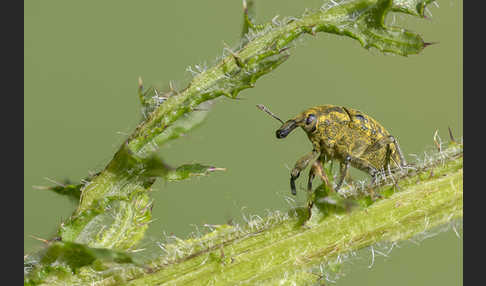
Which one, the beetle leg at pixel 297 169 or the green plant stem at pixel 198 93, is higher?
the green plant stem at pixel 198 93

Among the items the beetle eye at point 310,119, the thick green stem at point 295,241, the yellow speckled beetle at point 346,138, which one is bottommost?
the thick green stem at point 295,241

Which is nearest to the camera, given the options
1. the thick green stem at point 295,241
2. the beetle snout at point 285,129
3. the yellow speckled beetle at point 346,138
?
the thick green stem at point 295,241

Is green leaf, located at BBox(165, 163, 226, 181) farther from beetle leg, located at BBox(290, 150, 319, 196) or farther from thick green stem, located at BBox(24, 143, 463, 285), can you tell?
beetle leg, located at BBox(290, 150, 319, 196)

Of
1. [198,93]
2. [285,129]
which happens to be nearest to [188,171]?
[198,93]

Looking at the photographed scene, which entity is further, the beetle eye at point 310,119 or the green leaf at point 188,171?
the beetle eye at point 310,119

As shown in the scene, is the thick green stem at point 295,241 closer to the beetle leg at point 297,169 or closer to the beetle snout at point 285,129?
the beetle leg at point 297,169

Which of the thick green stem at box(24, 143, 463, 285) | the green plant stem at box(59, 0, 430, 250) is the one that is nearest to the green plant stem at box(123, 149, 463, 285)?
the thick green stem at box(24, 143, 463, 285)

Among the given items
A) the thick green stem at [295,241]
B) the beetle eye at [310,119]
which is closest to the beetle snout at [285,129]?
the beetle eye at [310,119]

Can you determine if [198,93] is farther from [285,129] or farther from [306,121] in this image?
[306,121]
